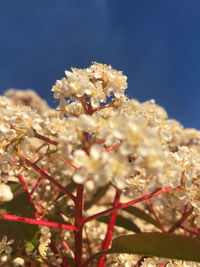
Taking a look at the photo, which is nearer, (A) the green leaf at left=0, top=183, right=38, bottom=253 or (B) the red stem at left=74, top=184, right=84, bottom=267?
(B) the red stem at left=74, top=184, right=84, bottom=267

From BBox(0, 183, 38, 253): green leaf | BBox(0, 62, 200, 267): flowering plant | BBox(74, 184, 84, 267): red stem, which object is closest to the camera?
BBox(0, 62, 200, 267): flowering plant

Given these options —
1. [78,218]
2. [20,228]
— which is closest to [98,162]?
[78,218]

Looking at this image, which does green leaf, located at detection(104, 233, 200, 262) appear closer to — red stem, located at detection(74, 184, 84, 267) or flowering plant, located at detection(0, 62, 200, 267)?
flowering plant, located at detection(0, 62, 200, 267)

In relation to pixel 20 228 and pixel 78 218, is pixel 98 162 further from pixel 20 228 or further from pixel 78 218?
Answer: pixel 20 228

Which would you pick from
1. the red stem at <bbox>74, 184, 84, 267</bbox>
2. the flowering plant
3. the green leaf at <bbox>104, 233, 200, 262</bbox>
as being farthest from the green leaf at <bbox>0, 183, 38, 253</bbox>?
the green leaf at <bbox>104, 233, 200, 262</bbox>

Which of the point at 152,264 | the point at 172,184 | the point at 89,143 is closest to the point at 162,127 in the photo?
the point at 172,184

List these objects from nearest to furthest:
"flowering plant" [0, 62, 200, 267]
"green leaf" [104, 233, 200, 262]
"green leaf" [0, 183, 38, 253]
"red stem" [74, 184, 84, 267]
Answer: "flowering plant" [0, 62, 200, 267] < "green leaf" [104, 233, 200, 262] < "red stem" [74, 184, 84, 267] < "green leaf" [0, 183, 38, 253]

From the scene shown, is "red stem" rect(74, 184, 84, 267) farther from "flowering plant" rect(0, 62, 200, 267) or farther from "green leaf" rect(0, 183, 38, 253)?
"green leaf" rect(0, 183, 38, 253)
